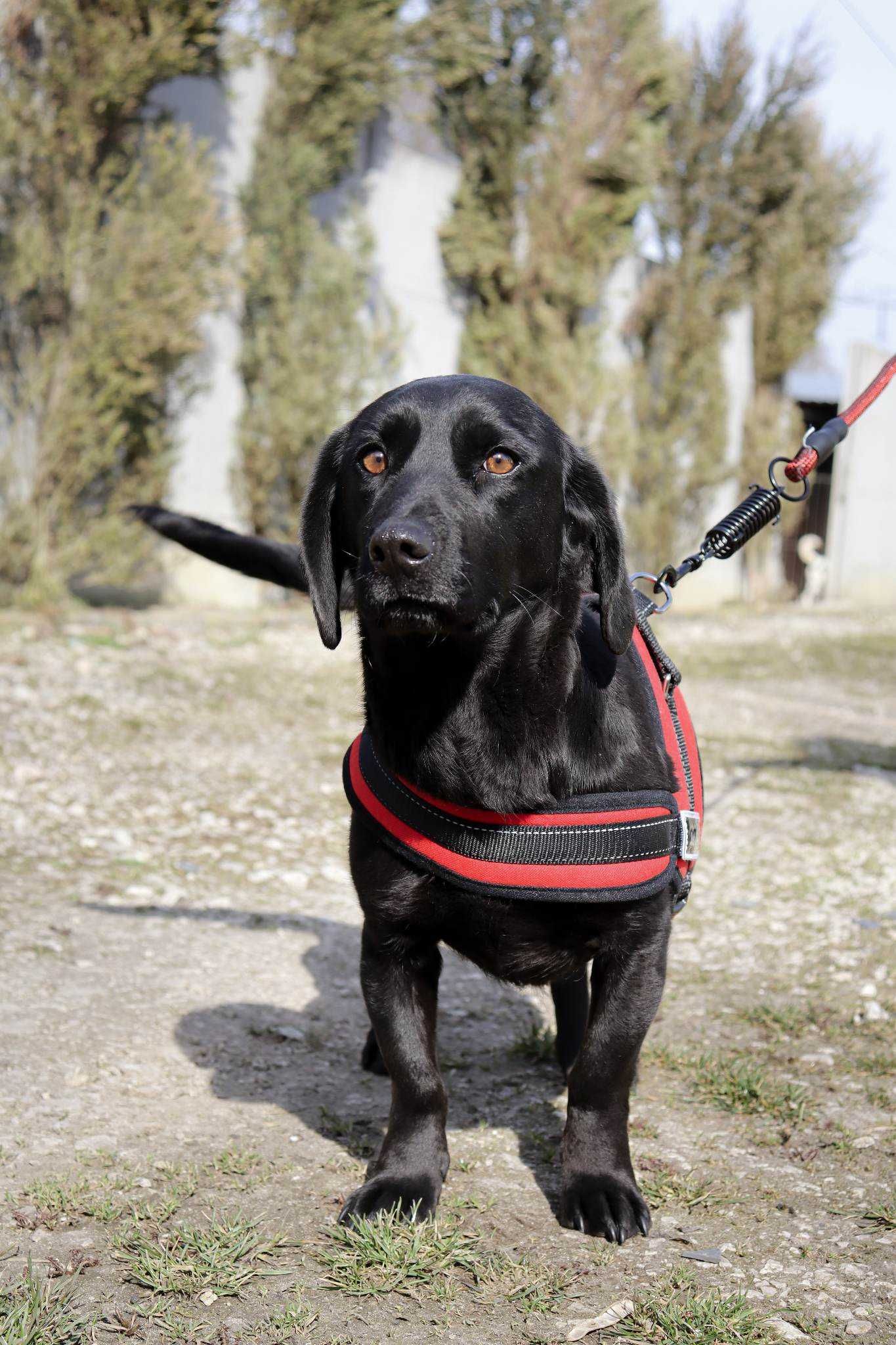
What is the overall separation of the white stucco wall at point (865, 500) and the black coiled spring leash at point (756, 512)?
54.1 feet

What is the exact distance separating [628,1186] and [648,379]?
47.6 ft

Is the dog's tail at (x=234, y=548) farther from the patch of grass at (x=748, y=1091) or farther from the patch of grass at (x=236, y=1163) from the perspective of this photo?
the patch of grass at (x=748, y=1091)

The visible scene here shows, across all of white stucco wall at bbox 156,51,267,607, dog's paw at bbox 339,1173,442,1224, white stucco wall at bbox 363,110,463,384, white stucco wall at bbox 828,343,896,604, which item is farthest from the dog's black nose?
white stucco wall at bbox 828,343,896,604

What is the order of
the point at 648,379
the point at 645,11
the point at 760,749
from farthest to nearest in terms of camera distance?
the point at 648,379, the point at 645,11, the point at 760,749

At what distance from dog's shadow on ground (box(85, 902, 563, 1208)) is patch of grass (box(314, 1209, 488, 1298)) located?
29cm

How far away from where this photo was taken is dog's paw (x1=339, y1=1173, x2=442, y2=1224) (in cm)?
209

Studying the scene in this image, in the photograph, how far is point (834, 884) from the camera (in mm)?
4441

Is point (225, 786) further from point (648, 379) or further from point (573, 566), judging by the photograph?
point (648, 379)

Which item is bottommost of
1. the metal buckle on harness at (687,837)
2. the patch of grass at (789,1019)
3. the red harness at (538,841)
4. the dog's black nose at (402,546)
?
the patch of grass at (789,1019)

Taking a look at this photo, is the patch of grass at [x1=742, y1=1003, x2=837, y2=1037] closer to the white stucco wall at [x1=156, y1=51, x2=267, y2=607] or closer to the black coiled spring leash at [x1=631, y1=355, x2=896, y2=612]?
the black coiled spring leash at [x1=631, y1=355, x2=896, y2=612]

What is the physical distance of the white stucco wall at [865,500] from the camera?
19.2 m

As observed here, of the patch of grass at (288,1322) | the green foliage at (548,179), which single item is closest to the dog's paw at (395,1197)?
the patch of grass at (288,1322)

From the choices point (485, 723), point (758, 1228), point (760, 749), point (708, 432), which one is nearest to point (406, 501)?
point (485, 723)

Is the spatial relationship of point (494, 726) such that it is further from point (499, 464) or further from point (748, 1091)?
point (748, 1091)
